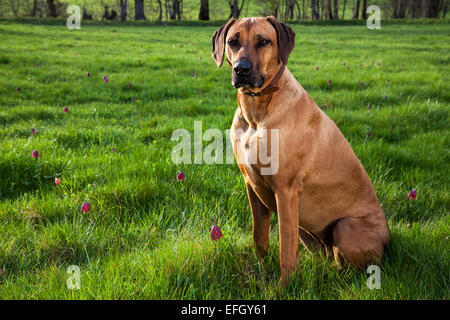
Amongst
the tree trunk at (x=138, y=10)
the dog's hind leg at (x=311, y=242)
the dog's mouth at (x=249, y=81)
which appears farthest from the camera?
the tree trunk at (x=138, y=10)

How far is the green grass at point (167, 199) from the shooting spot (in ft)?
7.18

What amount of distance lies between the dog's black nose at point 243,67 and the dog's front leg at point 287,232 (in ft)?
2.74

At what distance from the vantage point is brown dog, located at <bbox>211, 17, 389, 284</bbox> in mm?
2322

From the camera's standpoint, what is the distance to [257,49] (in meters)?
2.42

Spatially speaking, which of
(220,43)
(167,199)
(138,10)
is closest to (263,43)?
(220,43)

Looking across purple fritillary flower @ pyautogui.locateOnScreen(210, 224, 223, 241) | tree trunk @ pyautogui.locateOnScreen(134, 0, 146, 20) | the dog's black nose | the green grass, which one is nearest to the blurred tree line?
tree trunk @ pyautogui.locateOnScreen(134, 0, 146, 20)

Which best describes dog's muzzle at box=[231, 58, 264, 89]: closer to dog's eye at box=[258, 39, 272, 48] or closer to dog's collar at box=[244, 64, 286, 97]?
dog's collar at box=[244, 64, 286, 97]

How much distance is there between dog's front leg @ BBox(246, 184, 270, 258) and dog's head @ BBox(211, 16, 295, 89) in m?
0.86

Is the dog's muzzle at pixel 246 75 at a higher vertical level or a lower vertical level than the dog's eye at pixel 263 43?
lower

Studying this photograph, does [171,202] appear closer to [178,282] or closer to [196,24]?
[178,282]

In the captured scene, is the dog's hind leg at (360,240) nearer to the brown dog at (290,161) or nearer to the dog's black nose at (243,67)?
the brown dog at (290,161)

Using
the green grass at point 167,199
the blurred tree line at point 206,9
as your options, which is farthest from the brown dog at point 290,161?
the blurred tree line at point 206,9

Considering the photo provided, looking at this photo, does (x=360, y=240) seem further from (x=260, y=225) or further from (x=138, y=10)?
(x=138, y=10)

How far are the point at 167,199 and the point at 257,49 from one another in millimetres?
1667
